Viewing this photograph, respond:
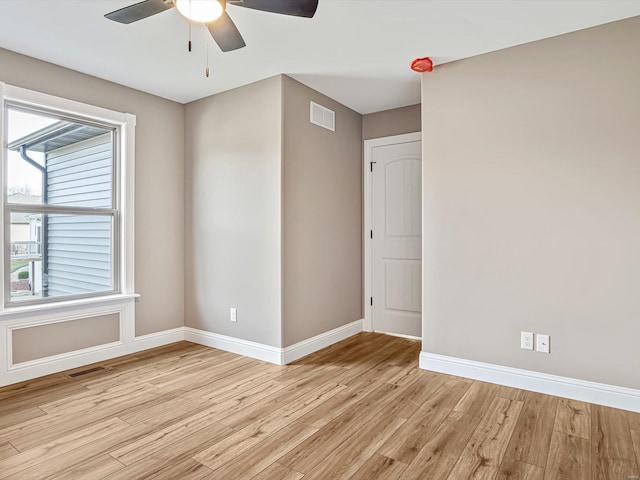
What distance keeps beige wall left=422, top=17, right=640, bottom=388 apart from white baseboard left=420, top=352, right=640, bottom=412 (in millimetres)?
53

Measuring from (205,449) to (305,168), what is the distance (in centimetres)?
247

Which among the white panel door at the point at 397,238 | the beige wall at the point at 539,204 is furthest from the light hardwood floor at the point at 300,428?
the white panel door at the point at 397,238

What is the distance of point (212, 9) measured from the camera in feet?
6.24

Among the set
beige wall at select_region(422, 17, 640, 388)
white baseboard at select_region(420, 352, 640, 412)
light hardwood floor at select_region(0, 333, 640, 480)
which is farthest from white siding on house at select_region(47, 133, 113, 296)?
white baseboard at select_region(420, 352, 640, 412)

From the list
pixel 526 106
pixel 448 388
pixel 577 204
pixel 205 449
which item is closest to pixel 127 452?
pixel 205 449

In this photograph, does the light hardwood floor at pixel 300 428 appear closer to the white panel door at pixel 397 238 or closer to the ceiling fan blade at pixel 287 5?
the white panel door at pixel 397 238

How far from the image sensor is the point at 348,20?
254cm

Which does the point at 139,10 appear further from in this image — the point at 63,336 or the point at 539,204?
the point at 539,204

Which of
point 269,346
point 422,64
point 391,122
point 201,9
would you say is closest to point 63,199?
point 269,346

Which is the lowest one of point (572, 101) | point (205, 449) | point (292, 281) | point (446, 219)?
point (205, 449)

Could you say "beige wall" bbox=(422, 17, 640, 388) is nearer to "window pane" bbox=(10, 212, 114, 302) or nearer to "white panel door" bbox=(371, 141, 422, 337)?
"white panel door" bbox=(371, 141, 422, 337)

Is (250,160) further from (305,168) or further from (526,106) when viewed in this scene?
(526,106)

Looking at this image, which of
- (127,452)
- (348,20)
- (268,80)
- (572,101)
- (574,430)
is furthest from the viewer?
(268,80)

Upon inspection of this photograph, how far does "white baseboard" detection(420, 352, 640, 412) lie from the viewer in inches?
101
